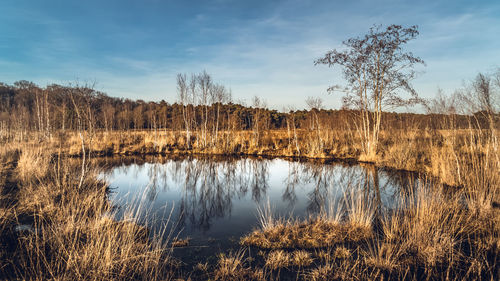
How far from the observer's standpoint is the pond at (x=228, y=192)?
5758 mm

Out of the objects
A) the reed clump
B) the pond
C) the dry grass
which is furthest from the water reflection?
the reed clump

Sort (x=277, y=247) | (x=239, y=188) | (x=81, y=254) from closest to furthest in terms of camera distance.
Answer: (x=81, y=254)
(x=277, y=247)
(x=239, y=188)

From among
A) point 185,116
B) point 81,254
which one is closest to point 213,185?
point 81,254

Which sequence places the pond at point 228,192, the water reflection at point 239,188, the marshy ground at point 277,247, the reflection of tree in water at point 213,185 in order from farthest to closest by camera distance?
the reflection of tree in water at point 213,185
the water reflection at point 239,188
the pond at point 228,192
the marshy ground at point 277,247

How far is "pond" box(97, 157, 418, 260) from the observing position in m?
5.76

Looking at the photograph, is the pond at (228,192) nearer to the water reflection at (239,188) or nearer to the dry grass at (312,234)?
the water reflection at (239,188)

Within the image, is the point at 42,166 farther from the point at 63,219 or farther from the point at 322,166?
the point at 322,166

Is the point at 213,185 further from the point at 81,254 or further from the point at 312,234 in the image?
the point at 81,254

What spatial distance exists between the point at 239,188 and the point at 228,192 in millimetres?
718

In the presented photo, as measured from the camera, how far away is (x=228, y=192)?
941 cm

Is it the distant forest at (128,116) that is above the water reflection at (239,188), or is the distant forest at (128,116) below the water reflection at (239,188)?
above

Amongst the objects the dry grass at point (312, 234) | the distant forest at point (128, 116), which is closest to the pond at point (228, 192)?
the dry grass at point (312, 234)

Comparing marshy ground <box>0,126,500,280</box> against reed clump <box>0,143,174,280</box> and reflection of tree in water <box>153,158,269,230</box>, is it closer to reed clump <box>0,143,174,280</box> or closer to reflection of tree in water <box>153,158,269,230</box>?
reed clump <box>0,143,174,280</box>

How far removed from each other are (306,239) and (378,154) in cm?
1206
